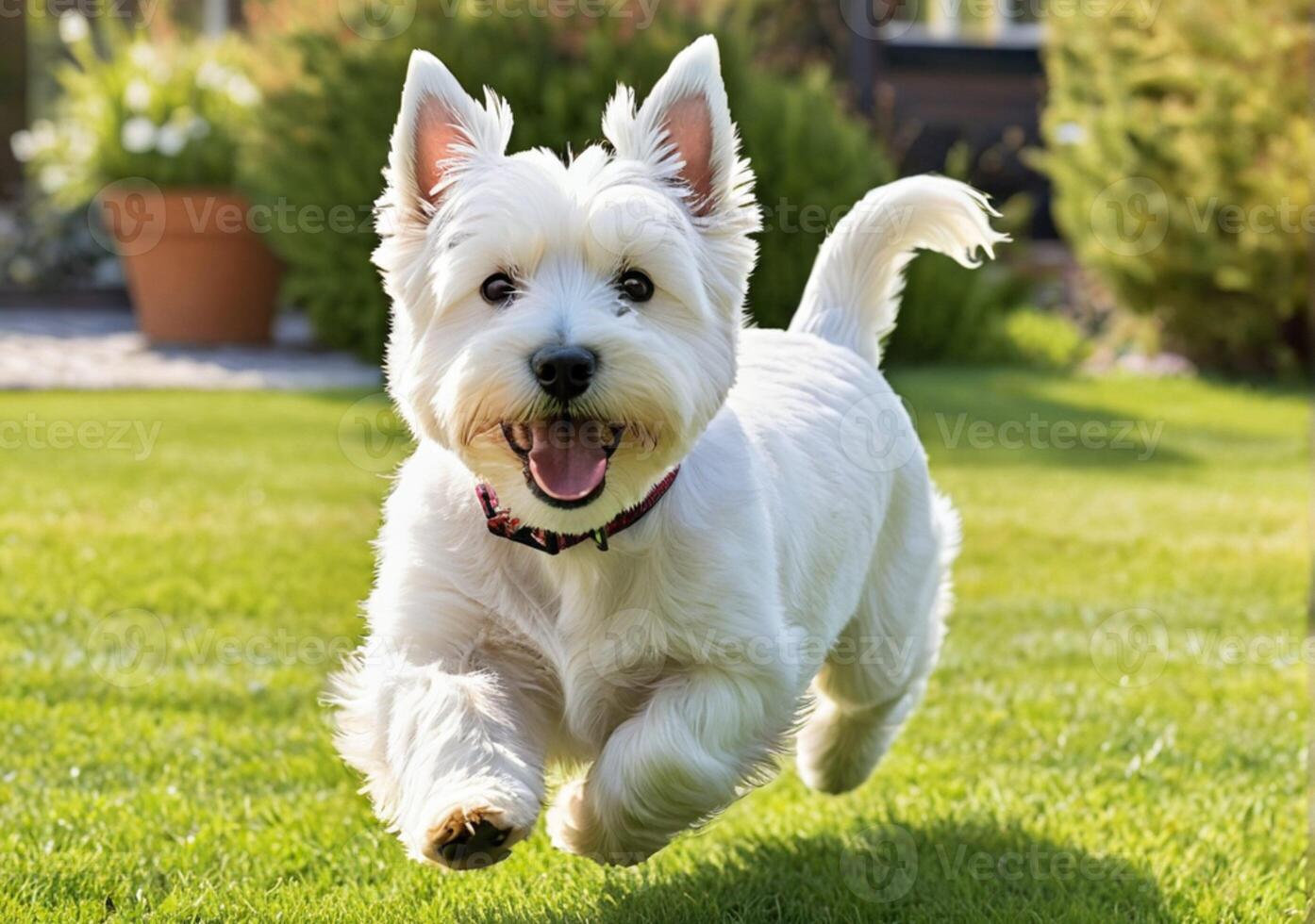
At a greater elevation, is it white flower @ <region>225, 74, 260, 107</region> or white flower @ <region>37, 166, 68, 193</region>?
white flower @ <region>225, 74, 260, 107</region>

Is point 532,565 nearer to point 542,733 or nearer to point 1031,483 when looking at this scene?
point 542,733

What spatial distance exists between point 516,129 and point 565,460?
33.2ft

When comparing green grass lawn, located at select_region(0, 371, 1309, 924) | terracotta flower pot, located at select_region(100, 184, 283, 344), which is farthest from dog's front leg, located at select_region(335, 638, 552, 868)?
terracotta flower pot, located at select_region(100, 184, 283, 344)

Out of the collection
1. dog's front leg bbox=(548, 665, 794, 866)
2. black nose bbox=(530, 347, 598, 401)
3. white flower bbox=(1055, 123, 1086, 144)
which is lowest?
white flower bbox=(1055, 123, 1086, 144)

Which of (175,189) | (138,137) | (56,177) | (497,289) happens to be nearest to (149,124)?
(138,137)

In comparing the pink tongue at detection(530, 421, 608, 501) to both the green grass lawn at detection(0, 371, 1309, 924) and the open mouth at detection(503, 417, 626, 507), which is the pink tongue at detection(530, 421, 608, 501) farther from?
the green grass lawn at detection(0, 371, 1309, 924)

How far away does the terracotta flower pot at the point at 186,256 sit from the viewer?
14.5m

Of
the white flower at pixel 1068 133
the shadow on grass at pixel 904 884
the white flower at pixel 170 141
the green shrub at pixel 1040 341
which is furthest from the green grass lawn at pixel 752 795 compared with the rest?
the white flower at pixel 1068 133

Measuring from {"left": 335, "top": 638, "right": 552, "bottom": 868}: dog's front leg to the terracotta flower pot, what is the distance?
11638mm

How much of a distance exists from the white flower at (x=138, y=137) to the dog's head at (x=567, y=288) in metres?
12.0

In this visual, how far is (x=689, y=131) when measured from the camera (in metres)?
3.48

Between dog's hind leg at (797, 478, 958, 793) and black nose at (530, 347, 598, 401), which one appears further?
dog's hind leg at (797, 478, 958, 793)

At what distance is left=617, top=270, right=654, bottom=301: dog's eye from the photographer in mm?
3252

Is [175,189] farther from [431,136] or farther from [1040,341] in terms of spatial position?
[431,136]
